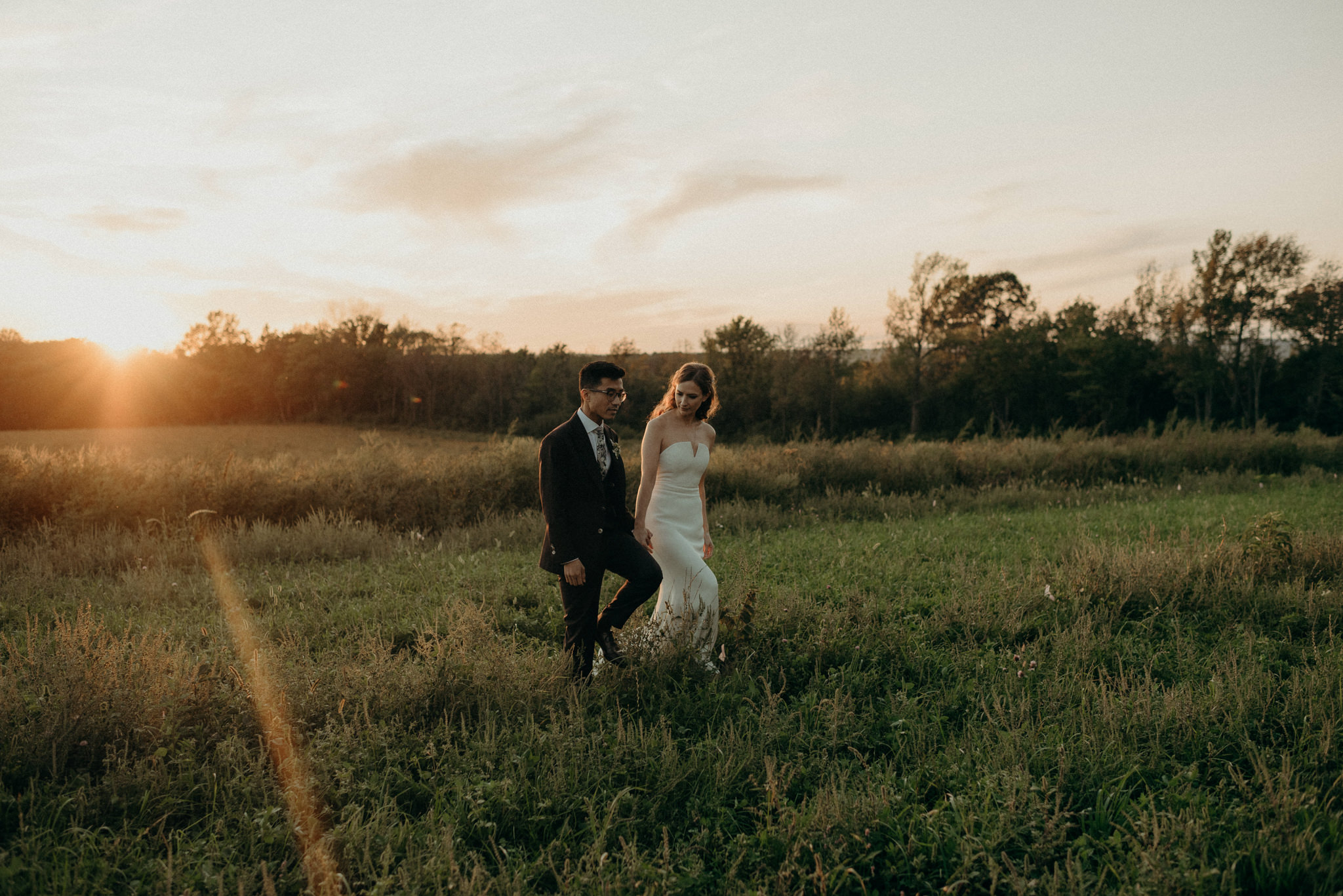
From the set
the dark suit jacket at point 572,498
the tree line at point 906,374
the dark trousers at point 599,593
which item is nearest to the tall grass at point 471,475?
the dark trousers at point 599,593

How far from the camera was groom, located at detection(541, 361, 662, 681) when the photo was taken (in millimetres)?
4703

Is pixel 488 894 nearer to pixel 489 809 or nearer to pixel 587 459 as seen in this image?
pixel 489 809

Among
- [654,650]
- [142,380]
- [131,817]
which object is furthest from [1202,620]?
[142,380]

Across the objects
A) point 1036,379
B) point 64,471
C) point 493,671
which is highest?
point 1036,379

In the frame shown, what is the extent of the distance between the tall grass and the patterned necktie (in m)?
8.52

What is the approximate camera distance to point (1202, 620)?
6.23 metres

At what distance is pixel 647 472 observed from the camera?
216 inches

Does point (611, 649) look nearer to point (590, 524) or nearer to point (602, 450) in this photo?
point (590, 524)

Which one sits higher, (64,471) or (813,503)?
(64,471)

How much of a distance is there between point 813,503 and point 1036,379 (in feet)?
146

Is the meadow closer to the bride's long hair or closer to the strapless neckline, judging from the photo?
the strapless neckline

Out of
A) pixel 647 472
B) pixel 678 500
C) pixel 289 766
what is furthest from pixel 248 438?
pixel 289 766

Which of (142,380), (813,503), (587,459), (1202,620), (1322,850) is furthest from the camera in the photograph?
(142,380)

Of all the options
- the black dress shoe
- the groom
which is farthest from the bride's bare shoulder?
the black dress shoe
